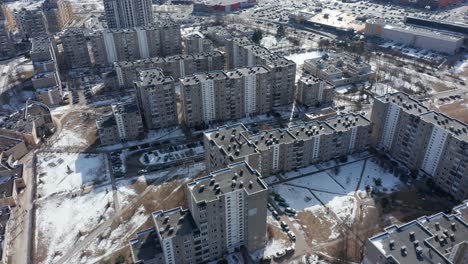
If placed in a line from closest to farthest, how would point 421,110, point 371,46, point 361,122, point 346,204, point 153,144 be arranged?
point 346,204
point 421,110
point 361,122
point 153,144
point 371,46

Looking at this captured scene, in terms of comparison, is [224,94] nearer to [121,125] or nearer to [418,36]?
[121,125]

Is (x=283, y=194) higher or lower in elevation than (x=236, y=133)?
lower

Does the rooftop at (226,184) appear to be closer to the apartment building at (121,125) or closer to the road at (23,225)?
the road at (23,225)

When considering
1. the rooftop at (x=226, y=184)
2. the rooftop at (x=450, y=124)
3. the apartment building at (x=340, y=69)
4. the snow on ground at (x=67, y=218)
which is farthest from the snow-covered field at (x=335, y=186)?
the apartment building at (x=340, y=69)

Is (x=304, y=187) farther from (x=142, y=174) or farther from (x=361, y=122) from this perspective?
(x=142, y=174)

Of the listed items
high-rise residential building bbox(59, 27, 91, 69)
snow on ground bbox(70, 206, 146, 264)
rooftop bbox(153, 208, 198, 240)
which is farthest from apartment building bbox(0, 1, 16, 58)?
rooftop bbox(153, 208, 198, 240)

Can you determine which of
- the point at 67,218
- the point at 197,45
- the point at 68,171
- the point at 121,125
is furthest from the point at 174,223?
the point at 197,45

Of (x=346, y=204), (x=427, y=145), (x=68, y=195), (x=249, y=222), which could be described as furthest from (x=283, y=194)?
(x=68, y=195)

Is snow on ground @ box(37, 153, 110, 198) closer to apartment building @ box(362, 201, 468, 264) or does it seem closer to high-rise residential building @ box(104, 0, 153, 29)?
apartment building @ box(362, 201, 468, 264)
